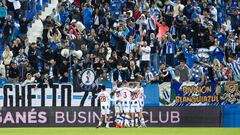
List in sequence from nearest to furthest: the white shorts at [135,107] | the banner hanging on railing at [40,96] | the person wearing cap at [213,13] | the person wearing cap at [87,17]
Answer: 1. the white shorts at [135,107]
2. the banner hanging on railing at [40,96]
3. the person wearing cap at [87,17]
4. the person wearing cap at [213,13]

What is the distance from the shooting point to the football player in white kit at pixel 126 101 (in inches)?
1153

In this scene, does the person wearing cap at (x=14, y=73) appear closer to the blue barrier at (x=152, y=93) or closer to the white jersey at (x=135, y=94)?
the white jersey at (x=135, y=94)

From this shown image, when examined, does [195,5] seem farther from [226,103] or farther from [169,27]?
[226,103]

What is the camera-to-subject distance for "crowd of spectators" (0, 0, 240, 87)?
29.7 metres

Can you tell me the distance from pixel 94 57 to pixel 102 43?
5.01ft

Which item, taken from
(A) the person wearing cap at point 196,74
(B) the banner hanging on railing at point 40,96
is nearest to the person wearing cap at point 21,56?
(B) the banner hanging on railing at point 40,96

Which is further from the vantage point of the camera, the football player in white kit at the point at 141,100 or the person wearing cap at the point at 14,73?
the person wearing cap at the point at 14,73

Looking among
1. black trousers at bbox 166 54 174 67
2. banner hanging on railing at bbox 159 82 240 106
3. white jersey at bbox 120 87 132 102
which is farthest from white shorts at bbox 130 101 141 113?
black trousers at bbox 166 54 174 67

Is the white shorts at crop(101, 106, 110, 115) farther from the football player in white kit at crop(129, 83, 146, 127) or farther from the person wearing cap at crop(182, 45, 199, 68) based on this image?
the person wearing cap at crop(182, 45, 199, 68)

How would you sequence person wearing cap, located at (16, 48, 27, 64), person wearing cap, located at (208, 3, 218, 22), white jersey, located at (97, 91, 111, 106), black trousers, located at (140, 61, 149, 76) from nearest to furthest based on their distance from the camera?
white jersey, located at (97, 91, 111, 106), black trousers, located at (140, 61, 149, 76), person wearing cap, located at (16, 48, 27, 64), person wearing cap, located at (208, 3, 218, 22)

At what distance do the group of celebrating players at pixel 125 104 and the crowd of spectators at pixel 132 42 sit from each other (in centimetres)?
63

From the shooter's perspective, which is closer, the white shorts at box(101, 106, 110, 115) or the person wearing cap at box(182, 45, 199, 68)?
the white shorts at box(101, 106, 110, 115)

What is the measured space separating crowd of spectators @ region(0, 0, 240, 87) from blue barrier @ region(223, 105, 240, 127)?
3.94ft

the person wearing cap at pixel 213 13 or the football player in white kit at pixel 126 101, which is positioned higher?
the person wearing cap at pixel 213 13
